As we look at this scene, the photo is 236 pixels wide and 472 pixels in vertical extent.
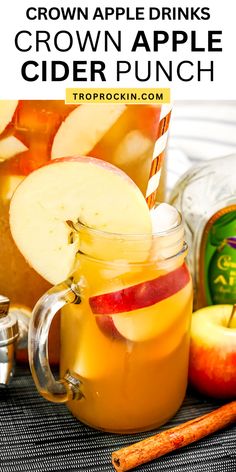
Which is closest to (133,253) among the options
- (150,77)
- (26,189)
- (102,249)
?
(102,249)

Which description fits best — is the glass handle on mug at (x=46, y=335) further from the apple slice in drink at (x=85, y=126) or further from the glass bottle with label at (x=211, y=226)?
the glass bottle with label at (x=211, y=226)

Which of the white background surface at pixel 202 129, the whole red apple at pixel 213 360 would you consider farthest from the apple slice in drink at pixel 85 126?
the white background surface at pixel 202 129

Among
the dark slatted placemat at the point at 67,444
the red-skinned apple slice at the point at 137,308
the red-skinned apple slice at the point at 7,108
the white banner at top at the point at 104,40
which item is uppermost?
the white banner at top at the point at 104,40

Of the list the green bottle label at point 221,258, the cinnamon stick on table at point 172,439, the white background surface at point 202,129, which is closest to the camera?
the cinnamon stick on table at point 172,439

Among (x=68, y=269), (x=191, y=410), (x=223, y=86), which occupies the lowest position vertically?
(x=191, y=410)

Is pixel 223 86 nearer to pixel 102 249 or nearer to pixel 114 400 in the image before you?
pixel 102 249

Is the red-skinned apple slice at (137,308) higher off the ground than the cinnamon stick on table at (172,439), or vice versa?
the red-skinned apple slice at (137,308)

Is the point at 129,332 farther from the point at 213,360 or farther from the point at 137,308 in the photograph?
the point at 213,360
